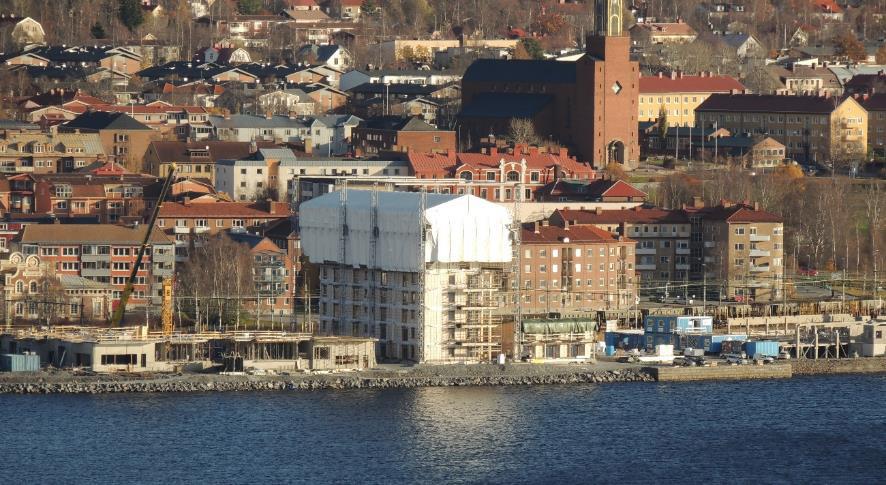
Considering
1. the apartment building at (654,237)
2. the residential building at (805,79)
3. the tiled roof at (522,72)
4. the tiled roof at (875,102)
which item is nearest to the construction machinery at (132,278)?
the apartment building at (654,237)

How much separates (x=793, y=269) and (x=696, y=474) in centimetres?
1657

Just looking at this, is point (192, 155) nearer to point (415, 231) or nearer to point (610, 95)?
point (610, 95)

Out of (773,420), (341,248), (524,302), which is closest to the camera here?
(773,420)

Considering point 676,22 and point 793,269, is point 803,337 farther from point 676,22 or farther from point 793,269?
point 676,22

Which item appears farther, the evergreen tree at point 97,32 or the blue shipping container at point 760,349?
the evergreen tree at point 97,32

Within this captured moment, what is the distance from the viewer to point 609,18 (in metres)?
58.2

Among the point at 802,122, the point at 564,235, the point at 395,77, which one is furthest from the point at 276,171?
the point at 395,77

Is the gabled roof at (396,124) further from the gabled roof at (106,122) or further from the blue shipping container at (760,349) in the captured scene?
the blue shipping container at (760,349)

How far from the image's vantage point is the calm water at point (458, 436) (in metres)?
30.2

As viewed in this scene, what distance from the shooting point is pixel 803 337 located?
4003 centimetres

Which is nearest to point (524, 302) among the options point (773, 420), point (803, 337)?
point (803, 337)

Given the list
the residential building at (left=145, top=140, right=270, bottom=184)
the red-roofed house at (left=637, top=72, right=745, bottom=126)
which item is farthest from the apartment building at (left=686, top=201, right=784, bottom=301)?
the red-roofed house at (left=637, top=72, right=745, bottom=126)

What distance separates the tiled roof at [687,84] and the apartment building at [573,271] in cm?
2345

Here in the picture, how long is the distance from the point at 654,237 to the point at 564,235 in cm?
300
